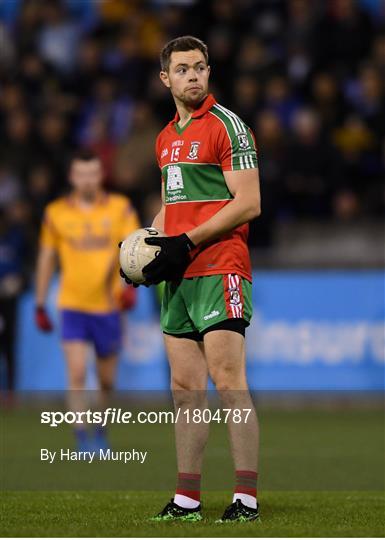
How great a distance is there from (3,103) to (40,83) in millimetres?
605

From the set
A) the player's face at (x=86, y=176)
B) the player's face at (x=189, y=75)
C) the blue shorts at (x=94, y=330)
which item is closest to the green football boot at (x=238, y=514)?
the player's face at (x=189, y=75)

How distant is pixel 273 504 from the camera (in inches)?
311

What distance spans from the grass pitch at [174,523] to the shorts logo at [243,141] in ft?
6.20

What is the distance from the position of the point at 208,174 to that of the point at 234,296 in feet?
2.13

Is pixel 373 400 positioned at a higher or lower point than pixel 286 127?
lower

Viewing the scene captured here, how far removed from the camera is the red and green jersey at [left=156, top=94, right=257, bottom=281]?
23.2 ft

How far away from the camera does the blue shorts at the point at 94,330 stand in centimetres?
1169

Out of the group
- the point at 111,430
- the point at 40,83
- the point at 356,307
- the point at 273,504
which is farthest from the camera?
the point at 40,83

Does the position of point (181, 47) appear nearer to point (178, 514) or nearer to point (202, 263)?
point (202, 263)

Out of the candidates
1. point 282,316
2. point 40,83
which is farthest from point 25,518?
point 40,83

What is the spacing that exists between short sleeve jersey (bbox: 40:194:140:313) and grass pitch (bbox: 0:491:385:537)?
351 cm

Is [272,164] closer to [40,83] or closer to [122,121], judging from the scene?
[122,121]

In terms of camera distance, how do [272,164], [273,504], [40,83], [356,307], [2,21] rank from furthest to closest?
[2,21] < [40,83] < [272,164] < [356,307] < [273,504]

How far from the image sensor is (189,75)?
7.11m
